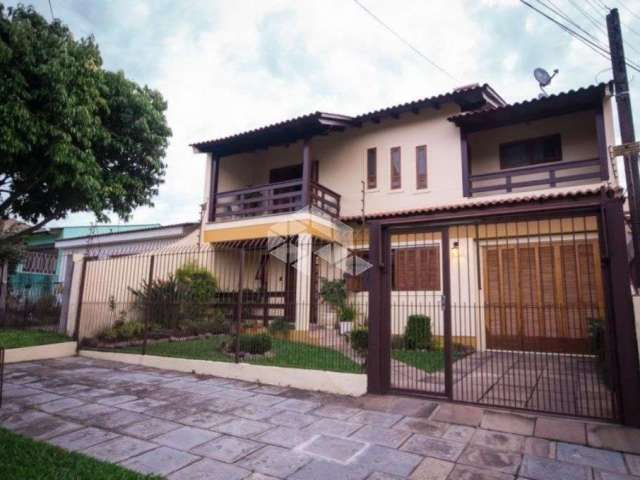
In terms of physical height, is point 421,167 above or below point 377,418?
above

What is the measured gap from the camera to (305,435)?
13.9 feet

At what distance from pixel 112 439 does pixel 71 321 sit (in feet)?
23.5

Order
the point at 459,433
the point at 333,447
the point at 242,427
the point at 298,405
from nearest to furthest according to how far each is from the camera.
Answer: the point at 333,447
the point at 459,433
the point at 242,427
the point at 298,405

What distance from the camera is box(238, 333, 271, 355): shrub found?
758 cm

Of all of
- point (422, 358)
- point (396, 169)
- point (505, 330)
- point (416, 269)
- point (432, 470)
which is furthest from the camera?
point (396, 169)

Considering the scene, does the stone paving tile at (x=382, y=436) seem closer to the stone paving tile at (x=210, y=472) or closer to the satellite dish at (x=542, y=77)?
the stone paving tile at (x=210, y=472)

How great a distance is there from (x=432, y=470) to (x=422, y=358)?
4458 millimetres

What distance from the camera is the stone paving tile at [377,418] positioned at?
465 cm

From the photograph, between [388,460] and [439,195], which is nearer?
[388,460]

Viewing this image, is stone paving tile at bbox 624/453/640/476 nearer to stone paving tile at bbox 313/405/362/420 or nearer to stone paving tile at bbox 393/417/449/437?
stone paving tile at bbox 393/417/449/437

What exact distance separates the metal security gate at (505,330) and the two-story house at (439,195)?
94 mm

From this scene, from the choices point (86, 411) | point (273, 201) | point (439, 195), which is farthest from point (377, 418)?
point (273, 201)

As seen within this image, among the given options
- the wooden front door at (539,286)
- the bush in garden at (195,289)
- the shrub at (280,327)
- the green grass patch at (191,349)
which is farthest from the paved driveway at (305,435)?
the wooden front door at (539,286)

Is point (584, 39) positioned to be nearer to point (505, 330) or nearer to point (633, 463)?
point (505, 330)
